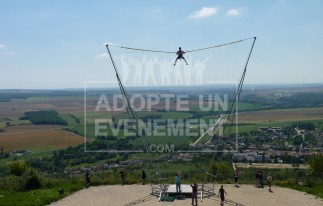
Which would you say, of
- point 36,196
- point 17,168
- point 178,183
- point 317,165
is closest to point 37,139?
point 17,168

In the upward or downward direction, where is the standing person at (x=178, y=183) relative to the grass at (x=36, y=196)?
upward

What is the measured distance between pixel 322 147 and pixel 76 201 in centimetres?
4484

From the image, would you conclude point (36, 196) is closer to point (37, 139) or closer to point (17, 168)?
point (17, 168)

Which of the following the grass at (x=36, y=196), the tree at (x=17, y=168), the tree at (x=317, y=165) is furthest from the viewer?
the tree at (x=317, y=165)

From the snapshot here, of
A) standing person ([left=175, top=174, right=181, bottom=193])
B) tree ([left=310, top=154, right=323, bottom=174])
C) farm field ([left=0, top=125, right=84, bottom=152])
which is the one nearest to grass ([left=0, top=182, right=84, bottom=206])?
standing person ([left=175, top=174, right=181, bottom=193])

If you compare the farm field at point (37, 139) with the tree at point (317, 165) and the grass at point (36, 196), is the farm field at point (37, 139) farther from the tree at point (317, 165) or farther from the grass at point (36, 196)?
the tree at point (317, 165)

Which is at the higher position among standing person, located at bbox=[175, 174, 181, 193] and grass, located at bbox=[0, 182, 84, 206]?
standing person, located at bbox=[175, 174, 181, 193]

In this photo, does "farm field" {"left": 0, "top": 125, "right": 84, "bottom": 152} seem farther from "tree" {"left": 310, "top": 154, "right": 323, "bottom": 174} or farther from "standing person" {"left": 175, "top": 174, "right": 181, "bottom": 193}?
"standing person" {"left": 175, "top": 174, "right": 181, "bottom": 193}

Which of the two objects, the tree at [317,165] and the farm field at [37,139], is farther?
the farm field at [37,139]

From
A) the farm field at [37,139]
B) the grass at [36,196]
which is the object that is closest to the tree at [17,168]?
the grass at [36,196]

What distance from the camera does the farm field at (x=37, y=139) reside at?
5888cm

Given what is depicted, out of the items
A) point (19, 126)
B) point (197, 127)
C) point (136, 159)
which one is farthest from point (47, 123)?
point (136, 159)

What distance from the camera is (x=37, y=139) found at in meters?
64.6

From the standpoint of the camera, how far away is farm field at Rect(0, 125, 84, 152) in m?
58.9
